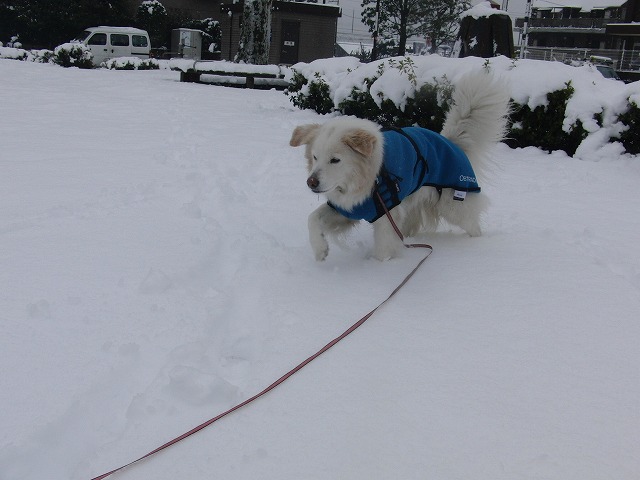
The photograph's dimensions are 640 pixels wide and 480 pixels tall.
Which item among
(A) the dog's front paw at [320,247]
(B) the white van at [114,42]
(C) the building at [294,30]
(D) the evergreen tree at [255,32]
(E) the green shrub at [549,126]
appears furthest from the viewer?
(C) the building at [294,30]

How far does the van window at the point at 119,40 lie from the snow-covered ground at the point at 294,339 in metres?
21.3

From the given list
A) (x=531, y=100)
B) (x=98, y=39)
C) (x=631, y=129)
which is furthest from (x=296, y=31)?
(x=631, y=129)

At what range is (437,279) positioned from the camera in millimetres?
3344

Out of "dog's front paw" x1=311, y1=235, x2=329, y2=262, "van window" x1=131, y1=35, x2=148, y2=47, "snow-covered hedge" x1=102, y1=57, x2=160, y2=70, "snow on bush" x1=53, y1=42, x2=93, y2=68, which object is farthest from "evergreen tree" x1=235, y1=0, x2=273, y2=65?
"dog's front paw" x1=311, y1=235, x2=329, y2=262

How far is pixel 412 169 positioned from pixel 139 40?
24600 mm

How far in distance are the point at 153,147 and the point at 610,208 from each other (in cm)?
511

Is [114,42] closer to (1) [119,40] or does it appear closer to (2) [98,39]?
(1) [119,40]

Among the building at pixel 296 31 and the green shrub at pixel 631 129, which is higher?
the building at pixel 296 31

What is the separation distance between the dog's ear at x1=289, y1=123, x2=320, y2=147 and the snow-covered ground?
761mm

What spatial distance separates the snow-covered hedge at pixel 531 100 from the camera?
21.7 feet

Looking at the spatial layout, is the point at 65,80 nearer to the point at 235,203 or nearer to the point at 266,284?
the point at 235,203

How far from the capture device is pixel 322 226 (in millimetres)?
3533

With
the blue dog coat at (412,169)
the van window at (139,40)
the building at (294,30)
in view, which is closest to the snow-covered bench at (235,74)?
the van window at (139,40)

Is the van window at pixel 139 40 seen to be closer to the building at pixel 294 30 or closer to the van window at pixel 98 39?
the van window at pixel 98 39
